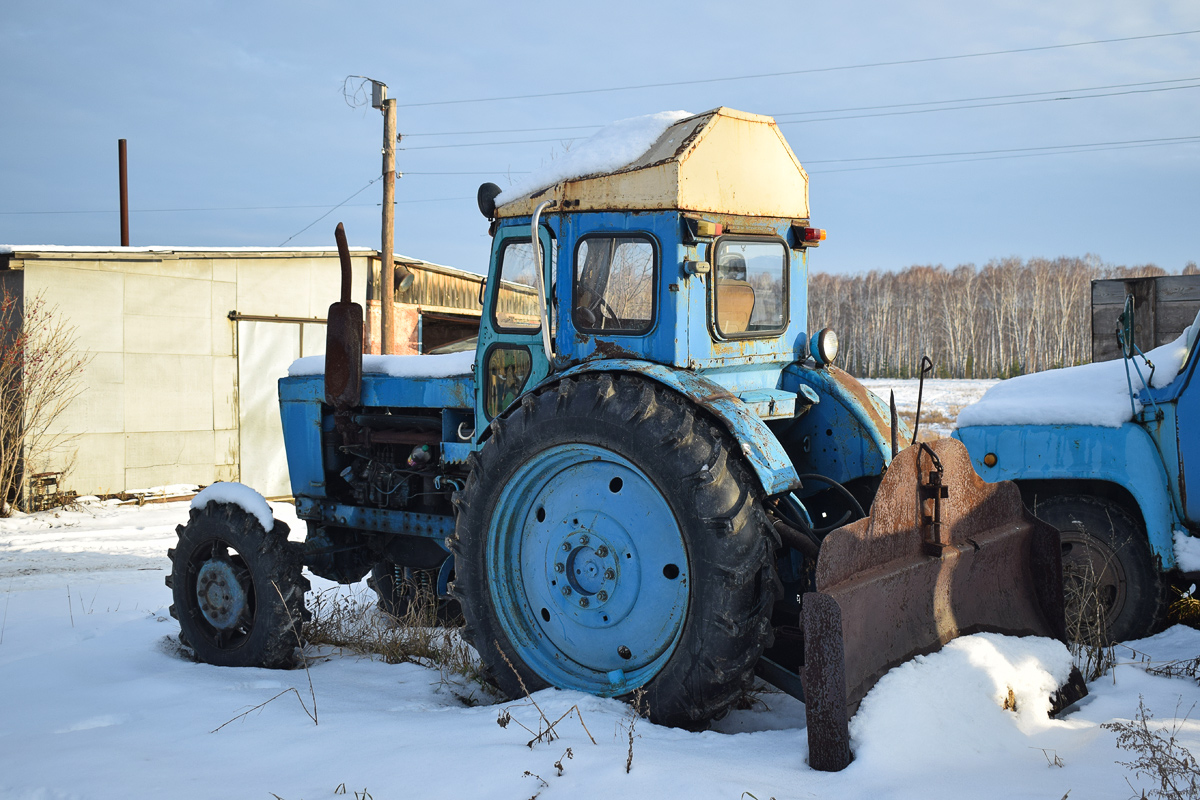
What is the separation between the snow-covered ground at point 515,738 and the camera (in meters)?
3.01

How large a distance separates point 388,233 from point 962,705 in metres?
13.7

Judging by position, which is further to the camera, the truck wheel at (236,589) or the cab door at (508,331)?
the truck wheel at (236,589)

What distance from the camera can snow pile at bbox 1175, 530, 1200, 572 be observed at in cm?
507

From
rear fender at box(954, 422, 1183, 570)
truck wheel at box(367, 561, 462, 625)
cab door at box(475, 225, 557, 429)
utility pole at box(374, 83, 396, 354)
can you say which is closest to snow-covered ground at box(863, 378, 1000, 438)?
utility pole at box(374, 83, 396, 354)

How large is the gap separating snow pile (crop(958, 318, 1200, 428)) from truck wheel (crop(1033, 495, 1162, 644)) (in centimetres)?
54

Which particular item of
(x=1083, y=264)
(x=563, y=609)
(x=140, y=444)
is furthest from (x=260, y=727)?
(x=1083, y=264)

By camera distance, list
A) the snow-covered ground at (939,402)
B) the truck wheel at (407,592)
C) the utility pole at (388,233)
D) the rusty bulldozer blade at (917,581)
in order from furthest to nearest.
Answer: the snow-covered ground at (939,402), the utility pole at (388,233), the truck wheel at (407,592), the rusty bulldozer blade at (917,581)

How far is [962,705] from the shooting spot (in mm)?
3438

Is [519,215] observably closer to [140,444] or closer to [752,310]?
[752,310]

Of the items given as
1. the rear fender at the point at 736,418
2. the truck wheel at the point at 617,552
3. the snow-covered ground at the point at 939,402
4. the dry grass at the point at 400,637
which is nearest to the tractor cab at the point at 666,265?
the rear fender at the point at 736,418

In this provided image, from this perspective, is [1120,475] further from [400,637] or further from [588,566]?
[400,637]

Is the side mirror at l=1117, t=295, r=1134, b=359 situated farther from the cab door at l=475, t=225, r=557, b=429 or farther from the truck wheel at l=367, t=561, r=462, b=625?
the truck wheel at l=367, t=561, r=462, b=625

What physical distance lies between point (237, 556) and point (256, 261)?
994 cm

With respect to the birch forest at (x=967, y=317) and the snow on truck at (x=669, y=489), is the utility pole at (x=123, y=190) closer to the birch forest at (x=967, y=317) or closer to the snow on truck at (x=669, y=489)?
the snow on truck at (x=669, y=489)
